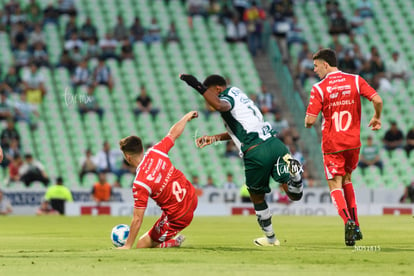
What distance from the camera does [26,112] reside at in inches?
1135

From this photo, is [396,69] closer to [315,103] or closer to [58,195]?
[58,195]

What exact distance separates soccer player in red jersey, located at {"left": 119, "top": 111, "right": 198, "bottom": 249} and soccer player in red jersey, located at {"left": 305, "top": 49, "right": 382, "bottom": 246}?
177cm

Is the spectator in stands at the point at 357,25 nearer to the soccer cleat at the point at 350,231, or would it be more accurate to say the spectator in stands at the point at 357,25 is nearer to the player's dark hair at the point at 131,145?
the soccer cleat at the point at 350,231

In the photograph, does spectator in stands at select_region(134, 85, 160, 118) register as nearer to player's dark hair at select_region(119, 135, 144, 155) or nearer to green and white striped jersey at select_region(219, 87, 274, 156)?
green and white striped jersey at select_region(219, 87, 274, 156)

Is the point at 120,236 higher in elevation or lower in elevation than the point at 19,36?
lower

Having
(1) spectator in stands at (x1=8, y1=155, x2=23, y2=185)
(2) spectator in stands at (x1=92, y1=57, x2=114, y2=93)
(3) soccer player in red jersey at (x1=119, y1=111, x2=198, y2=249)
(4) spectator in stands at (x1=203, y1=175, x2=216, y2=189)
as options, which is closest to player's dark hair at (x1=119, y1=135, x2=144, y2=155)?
(3) soccer player in red jersey at (x1=119, y1=111, x2=198, y2=249)

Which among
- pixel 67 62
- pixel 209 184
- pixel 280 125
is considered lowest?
pixel 209 184

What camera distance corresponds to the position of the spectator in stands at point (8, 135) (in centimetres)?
2736

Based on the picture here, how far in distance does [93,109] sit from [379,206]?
9.53m

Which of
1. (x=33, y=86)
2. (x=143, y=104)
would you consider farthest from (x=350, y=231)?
(x=33, y=86)

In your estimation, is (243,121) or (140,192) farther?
(243,121)

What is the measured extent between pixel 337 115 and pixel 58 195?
14.9 metres

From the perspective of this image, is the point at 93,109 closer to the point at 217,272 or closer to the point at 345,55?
the point at 345,55

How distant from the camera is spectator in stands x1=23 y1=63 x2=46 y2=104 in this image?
2925 cm
